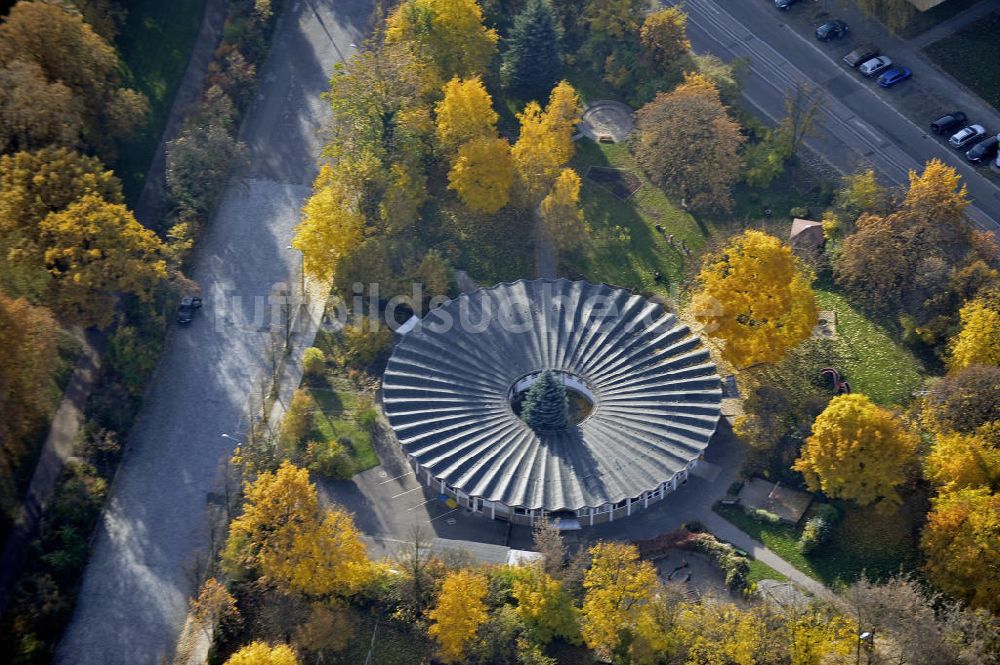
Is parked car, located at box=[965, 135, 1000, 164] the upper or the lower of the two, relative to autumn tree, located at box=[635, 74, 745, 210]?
lower

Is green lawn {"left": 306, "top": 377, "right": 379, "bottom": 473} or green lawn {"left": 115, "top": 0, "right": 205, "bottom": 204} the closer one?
green lawn {"left": 306, "top": 377, "right": 379, "bottom": 473}

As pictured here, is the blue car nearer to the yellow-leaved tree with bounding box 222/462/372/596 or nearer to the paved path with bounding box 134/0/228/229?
the paved path with bounding box 134/0/228/229

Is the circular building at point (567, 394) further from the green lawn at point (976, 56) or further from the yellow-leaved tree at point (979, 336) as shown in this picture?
the green lawn at point (976, 56)

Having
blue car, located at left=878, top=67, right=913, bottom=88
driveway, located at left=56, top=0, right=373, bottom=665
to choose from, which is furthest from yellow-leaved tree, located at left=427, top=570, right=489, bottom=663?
blue car, located at left=878, top=67, right=913, bottom=88

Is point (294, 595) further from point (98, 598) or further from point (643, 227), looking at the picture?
point (643, 227)

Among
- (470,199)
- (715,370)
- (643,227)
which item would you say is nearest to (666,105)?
(643,227)

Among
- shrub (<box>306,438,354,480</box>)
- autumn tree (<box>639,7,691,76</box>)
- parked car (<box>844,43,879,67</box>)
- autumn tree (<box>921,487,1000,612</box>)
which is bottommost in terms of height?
autumn tree (<box>921,487,1000,612</box>)

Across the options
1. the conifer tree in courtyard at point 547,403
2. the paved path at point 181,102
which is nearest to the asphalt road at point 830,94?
the conifer tree in courtyard at point 547,403
